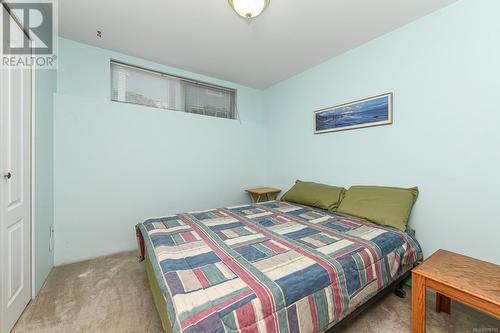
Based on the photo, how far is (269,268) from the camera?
1.19 m

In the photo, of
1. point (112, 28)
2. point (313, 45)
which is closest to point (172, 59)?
point (112, 28)

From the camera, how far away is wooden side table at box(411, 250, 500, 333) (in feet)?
3.46

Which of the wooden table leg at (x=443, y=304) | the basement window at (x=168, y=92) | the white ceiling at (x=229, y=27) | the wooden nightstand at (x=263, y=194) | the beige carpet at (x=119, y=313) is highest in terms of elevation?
the white ceiling at (x=229, y=27)

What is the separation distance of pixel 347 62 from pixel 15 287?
3.96 metres

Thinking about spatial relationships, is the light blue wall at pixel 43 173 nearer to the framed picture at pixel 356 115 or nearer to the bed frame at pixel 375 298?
the bed frame at pixel 375 298

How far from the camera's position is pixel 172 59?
2.81m

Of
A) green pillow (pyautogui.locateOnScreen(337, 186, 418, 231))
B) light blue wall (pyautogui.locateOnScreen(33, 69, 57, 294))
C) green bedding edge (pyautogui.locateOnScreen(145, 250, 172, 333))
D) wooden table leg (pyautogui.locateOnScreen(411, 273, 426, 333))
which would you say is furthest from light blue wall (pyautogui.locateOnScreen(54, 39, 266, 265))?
wooden table leg (pyautogui.locateOnScreen(411, 273, 426, 333))

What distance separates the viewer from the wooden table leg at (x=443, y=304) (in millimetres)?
1574

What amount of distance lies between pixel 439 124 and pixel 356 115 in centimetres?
81

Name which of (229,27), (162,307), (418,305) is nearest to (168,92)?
(229,27)

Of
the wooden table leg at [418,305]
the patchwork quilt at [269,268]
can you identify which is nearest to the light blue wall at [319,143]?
the patchwork quilt at [269,268]

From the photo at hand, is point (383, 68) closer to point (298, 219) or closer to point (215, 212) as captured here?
point (298, 219)

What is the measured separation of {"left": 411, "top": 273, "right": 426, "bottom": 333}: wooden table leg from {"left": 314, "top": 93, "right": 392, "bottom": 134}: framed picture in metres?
1.62

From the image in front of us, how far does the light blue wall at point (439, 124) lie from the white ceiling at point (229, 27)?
0.80ft
